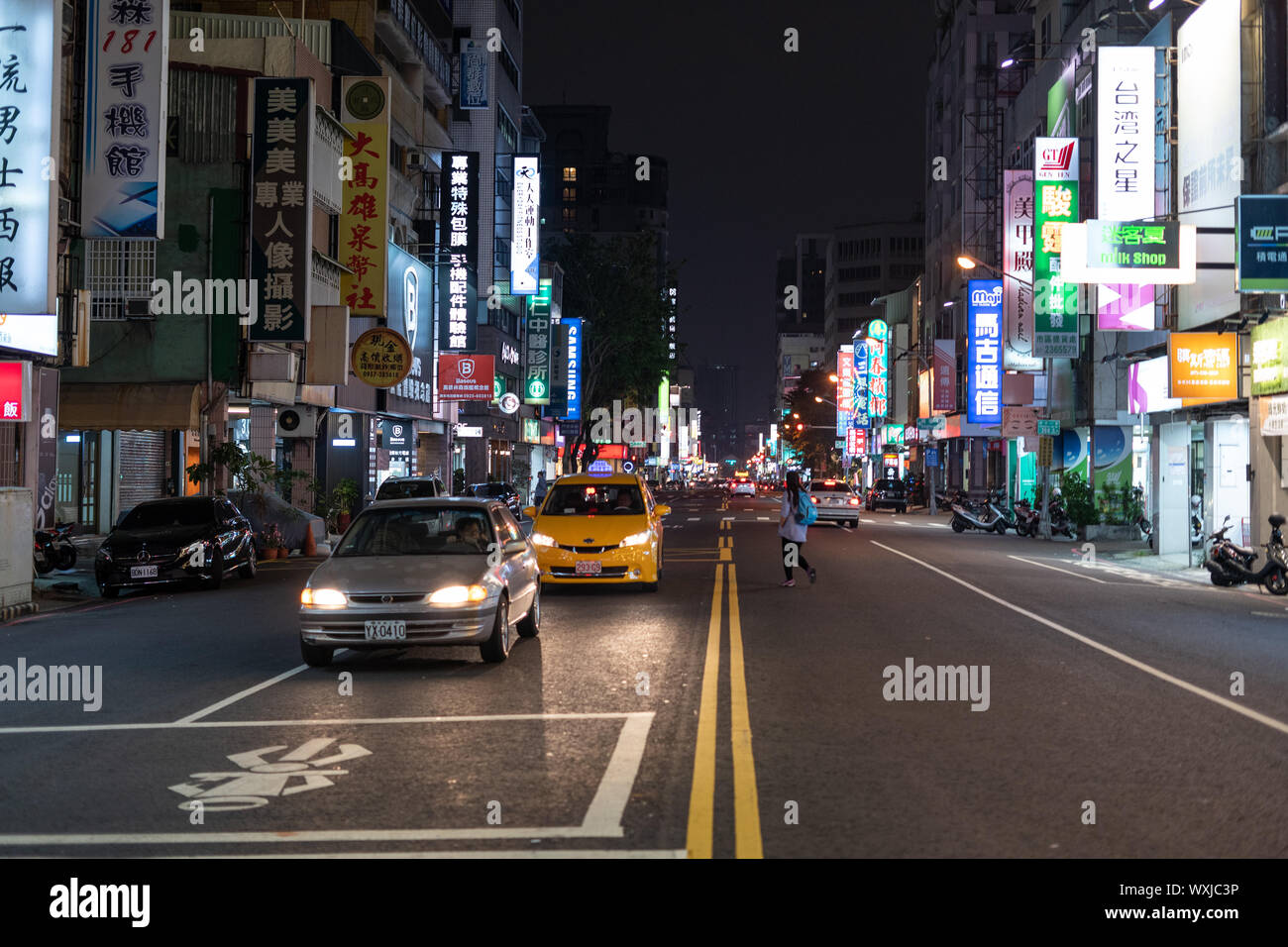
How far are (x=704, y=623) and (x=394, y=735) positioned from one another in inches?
270

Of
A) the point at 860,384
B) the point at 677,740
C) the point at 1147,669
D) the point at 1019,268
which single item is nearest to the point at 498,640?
the point at 677,740

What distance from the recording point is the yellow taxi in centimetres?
1825

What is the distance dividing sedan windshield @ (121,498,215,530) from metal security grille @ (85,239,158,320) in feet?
35.7

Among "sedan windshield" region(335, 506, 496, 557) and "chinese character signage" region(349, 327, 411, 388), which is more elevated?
"chinese character signage" region(349, 327, 411, 388)

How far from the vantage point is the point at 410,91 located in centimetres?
4991

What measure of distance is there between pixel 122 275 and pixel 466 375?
1995 centimetres

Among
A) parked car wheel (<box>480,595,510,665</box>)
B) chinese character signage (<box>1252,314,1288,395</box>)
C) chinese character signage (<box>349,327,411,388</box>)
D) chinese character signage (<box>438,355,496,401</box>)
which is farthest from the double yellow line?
chinese character signage (<box>438,355,496,401</box>)

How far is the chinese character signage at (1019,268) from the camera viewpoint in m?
46.5

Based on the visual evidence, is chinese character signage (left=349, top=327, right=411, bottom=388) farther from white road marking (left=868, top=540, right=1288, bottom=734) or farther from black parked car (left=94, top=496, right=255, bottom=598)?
white road marking (left=868, top=540, right=1288, bottom=734)

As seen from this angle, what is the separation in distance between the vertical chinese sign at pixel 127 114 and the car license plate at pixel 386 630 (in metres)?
13.0

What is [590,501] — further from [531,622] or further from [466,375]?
[466,375]

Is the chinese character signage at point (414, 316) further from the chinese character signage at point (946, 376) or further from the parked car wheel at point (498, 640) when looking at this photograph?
the chinese character signage at point (946, 376)

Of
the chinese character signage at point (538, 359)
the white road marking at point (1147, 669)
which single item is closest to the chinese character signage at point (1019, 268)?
the white road marking at point (1147, 669)
